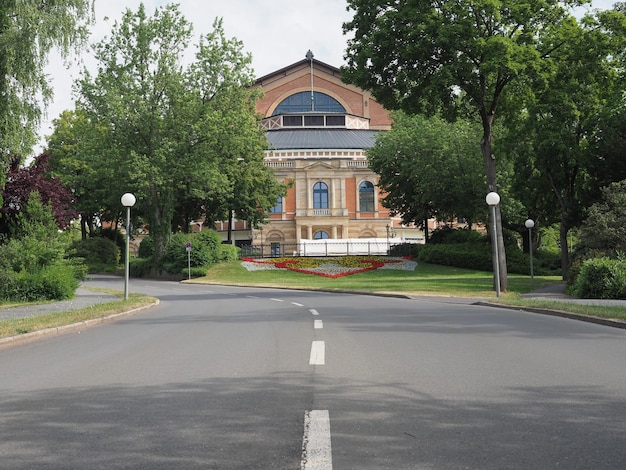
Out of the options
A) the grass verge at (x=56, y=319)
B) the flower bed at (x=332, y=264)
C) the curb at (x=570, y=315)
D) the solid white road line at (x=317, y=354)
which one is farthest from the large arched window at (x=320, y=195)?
the solid white road line at (x=317, y=354)

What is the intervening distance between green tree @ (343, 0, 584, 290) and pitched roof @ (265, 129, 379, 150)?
49.3 metres

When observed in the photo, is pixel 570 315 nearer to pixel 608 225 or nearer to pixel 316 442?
pixel 316 442

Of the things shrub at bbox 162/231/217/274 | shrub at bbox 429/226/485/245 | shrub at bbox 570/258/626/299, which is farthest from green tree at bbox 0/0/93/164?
shrub at bbox 429/226/485/245

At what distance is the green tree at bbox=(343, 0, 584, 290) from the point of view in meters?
25.4

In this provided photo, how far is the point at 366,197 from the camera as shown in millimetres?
78000

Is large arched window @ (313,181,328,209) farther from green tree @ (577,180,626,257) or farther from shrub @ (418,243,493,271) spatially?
green tree @ (577,180,626,257)

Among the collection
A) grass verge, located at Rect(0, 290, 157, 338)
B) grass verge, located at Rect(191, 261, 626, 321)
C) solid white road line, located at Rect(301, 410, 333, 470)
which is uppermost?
solid white road line, located at Rect(301, 410, 333, 470)

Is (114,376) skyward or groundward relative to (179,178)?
groundward

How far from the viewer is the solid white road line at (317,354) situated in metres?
8.67

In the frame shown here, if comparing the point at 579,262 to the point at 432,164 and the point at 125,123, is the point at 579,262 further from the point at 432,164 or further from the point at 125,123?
the point at 125,123

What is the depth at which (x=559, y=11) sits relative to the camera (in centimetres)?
2633

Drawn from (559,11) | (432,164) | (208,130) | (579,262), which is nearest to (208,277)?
(208,130)

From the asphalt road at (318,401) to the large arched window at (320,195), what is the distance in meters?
65.0

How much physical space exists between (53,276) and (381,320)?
1358cm
